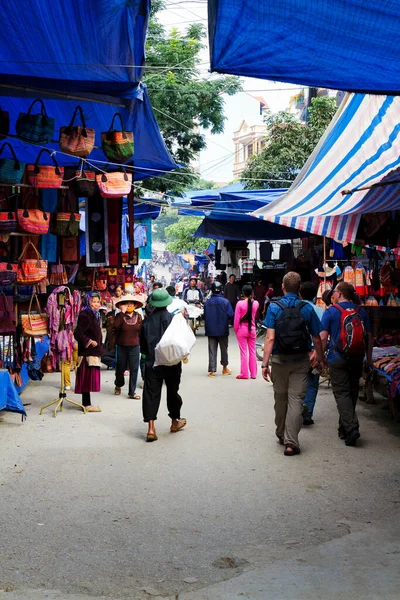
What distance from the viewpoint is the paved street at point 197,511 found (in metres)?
4.95

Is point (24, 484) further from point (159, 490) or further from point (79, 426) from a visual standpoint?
point (79, 426)

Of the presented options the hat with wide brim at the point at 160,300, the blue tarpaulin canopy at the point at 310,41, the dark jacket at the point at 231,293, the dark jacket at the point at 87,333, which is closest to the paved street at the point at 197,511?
the dark jacket at the point at 87,333

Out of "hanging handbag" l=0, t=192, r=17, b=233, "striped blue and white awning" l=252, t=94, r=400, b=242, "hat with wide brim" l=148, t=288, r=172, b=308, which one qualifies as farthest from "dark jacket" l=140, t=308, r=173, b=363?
"striped blue and white awning" l=252, t=94, r=400, b=242

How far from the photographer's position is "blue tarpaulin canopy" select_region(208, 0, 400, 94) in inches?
178

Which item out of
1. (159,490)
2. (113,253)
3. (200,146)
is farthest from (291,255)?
(159,490)

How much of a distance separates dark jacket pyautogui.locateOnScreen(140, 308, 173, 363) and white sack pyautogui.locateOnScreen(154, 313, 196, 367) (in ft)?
0.83

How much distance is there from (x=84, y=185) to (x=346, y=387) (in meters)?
4.19

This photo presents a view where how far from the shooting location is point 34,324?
35.4 feet

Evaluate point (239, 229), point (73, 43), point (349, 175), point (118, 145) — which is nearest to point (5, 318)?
point (118, 145)

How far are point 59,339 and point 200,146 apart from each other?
13.3m

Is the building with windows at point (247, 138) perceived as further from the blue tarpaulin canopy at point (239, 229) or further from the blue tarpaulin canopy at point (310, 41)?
the blue tarpaulin canopy at point (310, 41)

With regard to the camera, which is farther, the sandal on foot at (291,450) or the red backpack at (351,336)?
the red backpack at (351,336)

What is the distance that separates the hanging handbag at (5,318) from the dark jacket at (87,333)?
1059 mm

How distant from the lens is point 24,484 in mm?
7352
